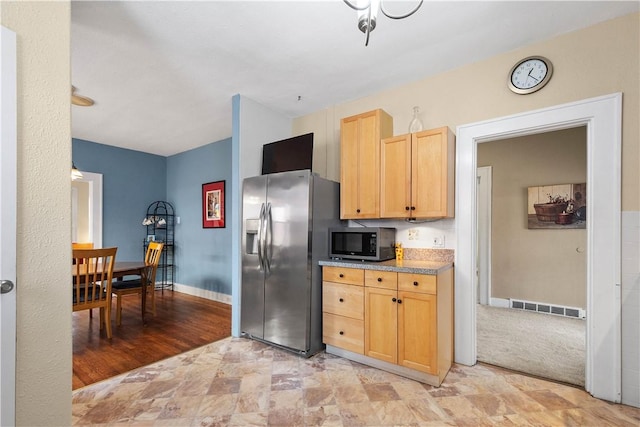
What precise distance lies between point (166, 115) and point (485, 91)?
3.70 m

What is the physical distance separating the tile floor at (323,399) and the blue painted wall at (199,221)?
8.45 feet

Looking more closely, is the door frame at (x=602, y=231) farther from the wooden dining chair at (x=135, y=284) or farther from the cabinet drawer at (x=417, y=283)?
the wooden dining chair at (x=135, y=284)

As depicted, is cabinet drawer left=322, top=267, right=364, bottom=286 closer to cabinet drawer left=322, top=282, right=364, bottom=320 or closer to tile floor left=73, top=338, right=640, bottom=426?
cabinet drawer left=322, top=282, right=364, bottom=320

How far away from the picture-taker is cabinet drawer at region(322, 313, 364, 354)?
8.79 feet

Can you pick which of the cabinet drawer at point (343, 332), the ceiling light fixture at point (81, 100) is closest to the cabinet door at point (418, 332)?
the cabinet drawer at point (343, 332)

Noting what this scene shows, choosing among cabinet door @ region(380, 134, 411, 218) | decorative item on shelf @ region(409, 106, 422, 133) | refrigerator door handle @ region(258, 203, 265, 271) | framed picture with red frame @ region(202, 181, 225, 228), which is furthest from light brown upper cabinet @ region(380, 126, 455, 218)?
framed picture with red frame @ region(202, 181, 225, 228)

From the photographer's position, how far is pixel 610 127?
2174 millimetres

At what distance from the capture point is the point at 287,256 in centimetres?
295

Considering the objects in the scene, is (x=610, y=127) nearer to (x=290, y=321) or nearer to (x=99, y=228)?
(x=290, y=321)

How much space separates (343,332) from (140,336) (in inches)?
87.9

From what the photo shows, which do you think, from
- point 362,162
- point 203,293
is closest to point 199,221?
point 203,293

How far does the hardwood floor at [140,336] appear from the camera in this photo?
2.65 m

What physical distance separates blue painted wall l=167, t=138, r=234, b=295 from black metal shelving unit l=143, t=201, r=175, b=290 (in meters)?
0.16

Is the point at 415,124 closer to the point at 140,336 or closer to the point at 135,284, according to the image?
the point at 140,336
